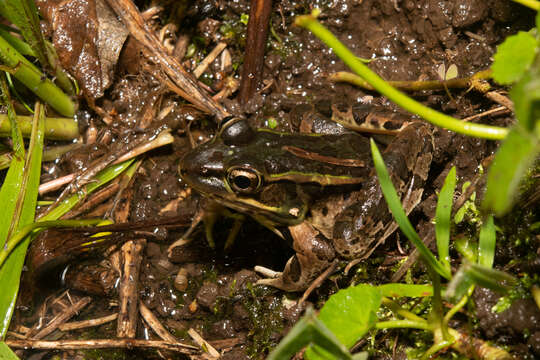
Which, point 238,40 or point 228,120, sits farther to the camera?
point 238,40

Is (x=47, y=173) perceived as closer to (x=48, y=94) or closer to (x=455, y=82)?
(x=48, y=94)

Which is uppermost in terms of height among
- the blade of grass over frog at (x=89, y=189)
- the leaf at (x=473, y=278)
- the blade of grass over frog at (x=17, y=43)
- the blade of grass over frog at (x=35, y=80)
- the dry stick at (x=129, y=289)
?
the blade of grass over frog at (x=17, y=43)

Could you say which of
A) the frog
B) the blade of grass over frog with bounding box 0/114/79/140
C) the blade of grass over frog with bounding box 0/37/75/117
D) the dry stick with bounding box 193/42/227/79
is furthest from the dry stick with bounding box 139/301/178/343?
the dry stick with bounding box 193/42/227/79

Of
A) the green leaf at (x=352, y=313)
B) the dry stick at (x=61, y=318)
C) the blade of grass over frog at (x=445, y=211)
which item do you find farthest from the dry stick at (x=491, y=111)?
the dry stick at (x=61, y=318)

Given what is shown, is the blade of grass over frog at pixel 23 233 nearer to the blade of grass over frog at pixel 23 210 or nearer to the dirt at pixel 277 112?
the blade of grass over frog at pixel 23 210

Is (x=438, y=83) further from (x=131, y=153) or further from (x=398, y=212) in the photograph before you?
(x=131, y=153)

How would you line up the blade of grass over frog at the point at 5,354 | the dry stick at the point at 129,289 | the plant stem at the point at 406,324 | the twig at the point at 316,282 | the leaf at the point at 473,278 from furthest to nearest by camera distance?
the dry stick at the point at 129,289 → the twig at the point at 316,282 → the blade of grass over frog at the point at 5,354 → the plant stem at the point at 406,324 → the leaf at the point at 473,278

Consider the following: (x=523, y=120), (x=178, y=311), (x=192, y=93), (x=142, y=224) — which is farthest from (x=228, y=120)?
(x=523, y=120)
